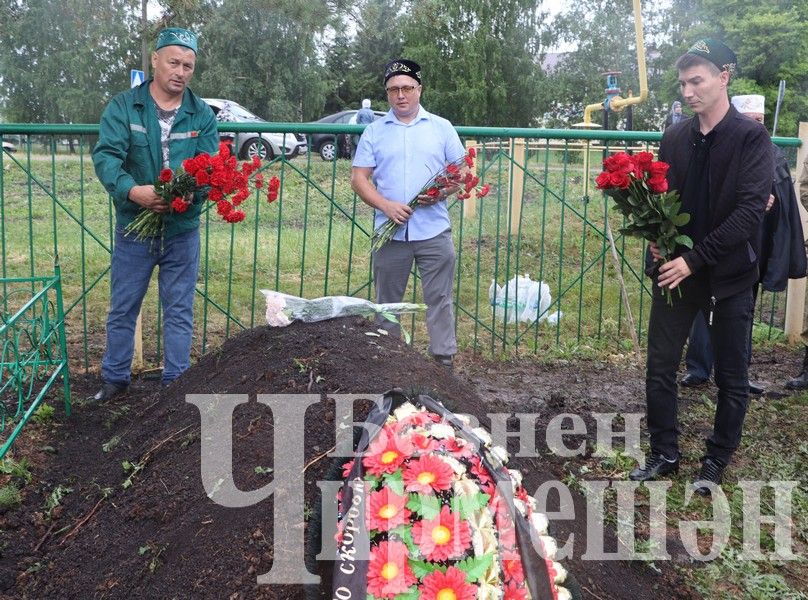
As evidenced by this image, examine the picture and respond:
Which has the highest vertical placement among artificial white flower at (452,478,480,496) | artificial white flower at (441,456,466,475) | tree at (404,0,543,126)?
tree at (404,0,543,126)

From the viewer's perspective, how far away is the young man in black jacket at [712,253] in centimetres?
373

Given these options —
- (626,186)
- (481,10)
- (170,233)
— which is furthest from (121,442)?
(481,10)

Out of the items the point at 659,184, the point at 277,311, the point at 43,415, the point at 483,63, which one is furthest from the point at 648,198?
the point at 483,63

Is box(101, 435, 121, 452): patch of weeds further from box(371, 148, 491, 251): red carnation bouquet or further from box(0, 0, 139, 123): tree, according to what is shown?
box(0, 0, 139, 123): tree

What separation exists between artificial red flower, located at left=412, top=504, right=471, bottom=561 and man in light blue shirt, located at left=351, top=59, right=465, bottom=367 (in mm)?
2645

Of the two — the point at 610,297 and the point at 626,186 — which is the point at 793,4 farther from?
the point at 626,186

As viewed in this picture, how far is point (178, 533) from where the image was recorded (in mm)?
2889

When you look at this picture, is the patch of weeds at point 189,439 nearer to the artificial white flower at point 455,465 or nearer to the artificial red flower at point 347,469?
the artificial red flower at point 347,469

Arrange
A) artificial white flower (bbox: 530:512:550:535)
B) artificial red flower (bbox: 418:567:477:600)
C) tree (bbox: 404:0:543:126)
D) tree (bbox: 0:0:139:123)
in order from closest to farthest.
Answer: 1. artificial red flower (bbox: 418:567:477:600)
2. artificial white flower (bbox: 530:512:550:535)
3. tree (bbox: 0:0:139:123)
4. tree (bbox: 404:0:543:126)

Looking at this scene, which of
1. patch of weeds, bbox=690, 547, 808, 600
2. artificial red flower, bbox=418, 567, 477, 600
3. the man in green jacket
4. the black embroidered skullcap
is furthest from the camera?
the black embroidered skullcap

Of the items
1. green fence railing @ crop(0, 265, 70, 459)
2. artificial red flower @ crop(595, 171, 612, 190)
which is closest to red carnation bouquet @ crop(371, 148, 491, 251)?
artificial red flower @ crop(595, 171, 612, 190)

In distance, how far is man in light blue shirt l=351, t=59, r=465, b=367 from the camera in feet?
15.5

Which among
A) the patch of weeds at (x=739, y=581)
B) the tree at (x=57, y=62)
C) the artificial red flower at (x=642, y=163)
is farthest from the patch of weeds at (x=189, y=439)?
the tree at (x=57, y=62)

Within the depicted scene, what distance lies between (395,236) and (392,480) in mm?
2647
